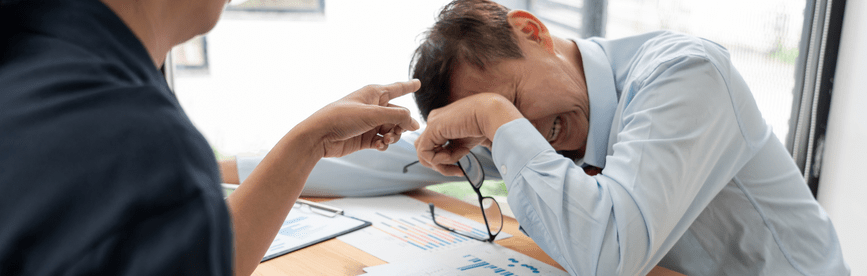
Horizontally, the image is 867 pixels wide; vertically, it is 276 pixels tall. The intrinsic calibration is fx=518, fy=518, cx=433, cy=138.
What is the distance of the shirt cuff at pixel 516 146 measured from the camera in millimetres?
844

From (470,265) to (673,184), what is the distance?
1.09ft

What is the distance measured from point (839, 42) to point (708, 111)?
1.27 metres

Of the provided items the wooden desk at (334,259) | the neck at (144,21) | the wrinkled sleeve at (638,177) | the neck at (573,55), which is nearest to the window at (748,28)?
the neck at (573,55)

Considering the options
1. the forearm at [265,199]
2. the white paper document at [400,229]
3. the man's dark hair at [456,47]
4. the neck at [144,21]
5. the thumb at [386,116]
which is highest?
the neck at [144,21]

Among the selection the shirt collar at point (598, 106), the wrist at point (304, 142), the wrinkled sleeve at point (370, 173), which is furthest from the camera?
the wrinkled sleeve at point (370, 173)

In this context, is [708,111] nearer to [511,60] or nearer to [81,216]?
[511,60]

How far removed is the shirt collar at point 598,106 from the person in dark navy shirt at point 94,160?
2.65ft

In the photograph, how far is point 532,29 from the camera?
1.04 m

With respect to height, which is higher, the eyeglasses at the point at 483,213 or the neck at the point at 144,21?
the neck at the point at 144,21

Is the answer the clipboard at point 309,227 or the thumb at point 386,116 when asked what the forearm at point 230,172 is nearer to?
the clipboard at point 309,227

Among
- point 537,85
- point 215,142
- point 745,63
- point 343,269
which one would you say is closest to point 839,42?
point 745,63

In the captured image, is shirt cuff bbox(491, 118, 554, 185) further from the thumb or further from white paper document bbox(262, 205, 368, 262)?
white paper document bbox(262, 205, 368, 262)

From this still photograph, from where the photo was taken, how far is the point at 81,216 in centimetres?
27

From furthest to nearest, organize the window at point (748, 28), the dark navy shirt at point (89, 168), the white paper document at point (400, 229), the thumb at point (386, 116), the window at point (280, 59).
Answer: the window at point (280, 59) → the window at point (748, 28) → the white paper document at point (400, 229) → the thumb at point (386, 116) → the dark navy shirt at point (89, 168)
